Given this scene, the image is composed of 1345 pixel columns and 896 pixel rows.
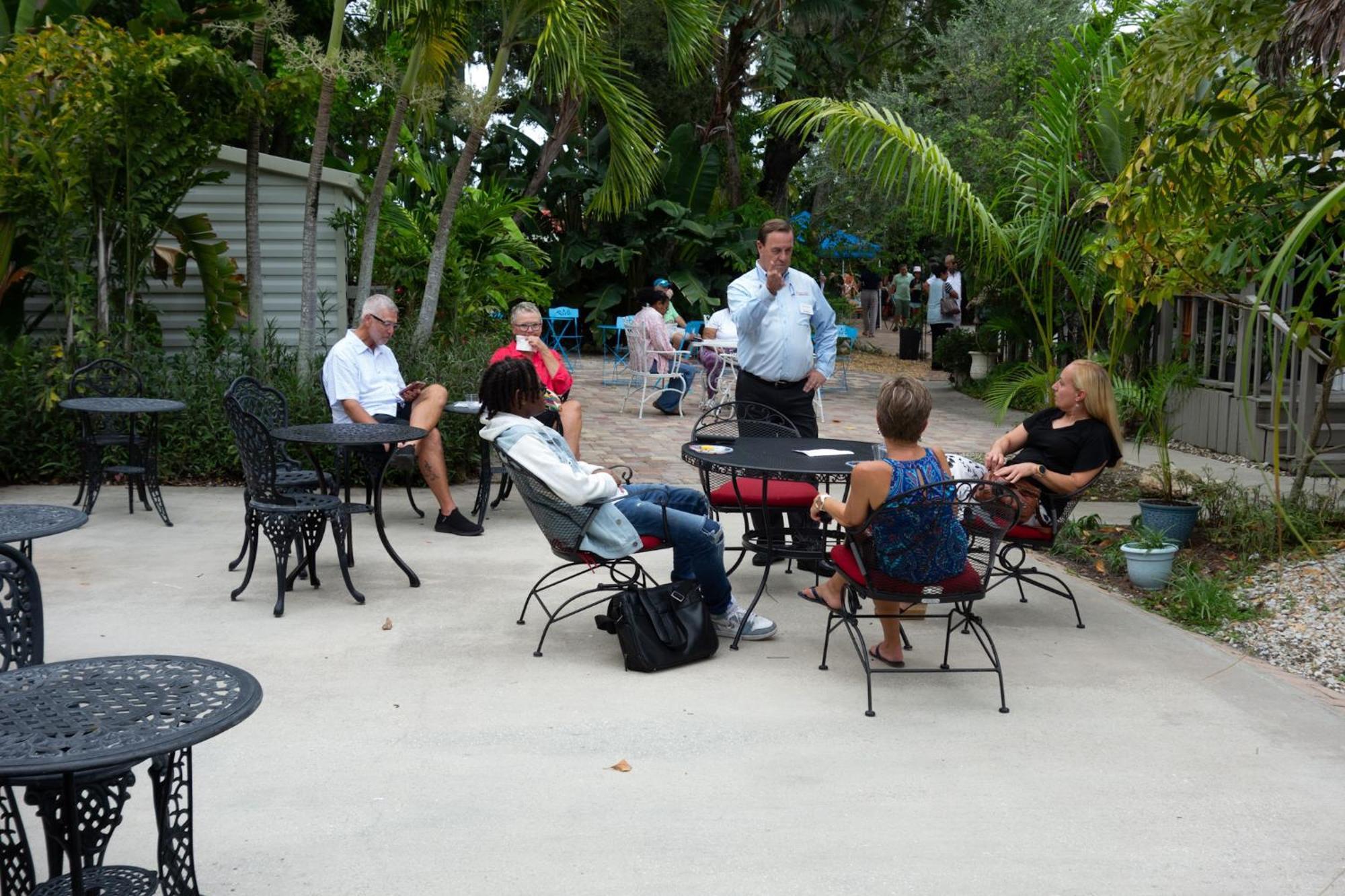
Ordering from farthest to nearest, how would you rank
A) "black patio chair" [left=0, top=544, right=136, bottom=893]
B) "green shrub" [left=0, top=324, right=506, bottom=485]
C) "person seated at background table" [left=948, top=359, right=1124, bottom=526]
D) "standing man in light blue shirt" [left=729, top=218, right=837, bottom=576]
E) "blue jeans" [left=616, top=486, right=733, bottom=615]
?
1. "green shrub" [left=0, top=324, right=506, bottom=485]
2. "standing man in light blue shirt" [left=729, top=218, right=837, bottom=576]
3. "person seated at background table" [left=948, top=359, right=1124, bottom=526]
4. "blue jeans" [left=616, top=486, right=733, bottom=615]
5. "black patio chair" [left=0, top=544, right=136, bottom=893]

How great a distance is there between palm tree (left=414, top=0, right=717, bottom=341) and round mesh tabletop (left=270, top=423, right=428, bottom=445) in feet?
13.1

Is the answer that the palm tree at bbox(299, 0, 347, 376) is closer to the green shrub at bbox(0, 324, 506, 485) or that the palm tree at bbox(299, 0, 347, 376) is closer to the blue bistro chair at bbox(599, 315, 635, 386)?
the green shrub at bbox(0, 324, 506, 485)

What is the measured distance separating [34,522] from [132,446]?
13.2 ft

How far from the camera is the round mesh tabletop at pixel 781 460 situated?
5805mm

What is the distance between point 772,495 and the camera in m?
6.52

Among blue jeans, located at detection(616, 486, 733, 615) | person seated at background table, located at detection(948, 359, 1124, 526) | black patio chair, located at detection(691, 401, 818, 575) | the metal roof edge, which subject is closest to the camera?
blue jeans, located at detection(616, 486, 733, 615)

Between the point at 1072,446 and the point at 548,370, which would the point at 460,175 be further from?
the point at 1072,446

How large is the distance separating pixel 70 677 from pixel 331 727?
188cm

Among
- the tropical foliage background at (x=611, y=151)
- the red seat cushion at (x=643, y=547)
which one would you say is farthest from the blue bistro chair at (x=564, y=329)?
the red seat cushion at (x=643, y=547)

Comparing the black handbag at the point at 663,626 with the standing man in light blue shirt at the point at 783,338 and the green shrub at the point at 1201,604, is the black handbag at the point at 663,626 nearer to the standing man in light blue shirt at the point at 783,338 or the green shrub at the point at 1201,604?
the standing man in light blue shirt at the point at 783,338

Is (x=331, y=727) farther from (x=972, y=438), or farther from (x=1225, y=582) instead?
(x=972, y=438)

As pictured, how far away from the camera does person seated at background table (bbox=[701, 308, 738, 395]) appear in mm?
14234

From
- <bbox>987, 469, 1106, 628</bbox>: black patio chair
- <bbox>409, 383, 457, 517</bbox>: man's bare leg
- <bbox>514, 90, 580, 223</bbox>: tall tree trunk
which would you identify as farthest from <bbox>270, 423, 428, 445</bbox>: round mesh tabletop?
<bbox>514, 90, 580, 223</bbox>: tall tree trunk

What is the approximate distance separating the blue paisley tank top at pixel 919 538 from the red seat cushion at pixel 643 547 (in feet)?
3.46
